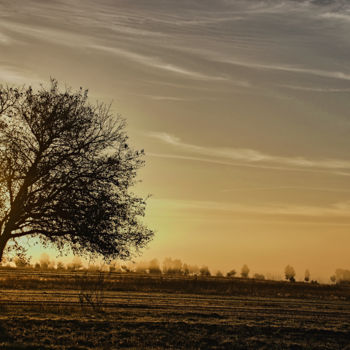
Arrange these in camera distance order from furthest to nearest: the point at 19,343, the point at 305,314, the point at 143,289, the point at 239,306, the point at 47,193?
the point at 143,289 → the point at 239,306 → the point at 305,314 → the point at 47,193 → the point at 19,343

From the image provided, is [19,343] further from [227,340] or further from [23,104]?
[23,104]

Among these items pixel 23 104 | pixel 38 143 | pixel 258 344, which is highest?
pixel 23 104

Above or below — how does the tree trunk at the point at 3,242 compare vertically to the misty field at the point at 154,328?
above

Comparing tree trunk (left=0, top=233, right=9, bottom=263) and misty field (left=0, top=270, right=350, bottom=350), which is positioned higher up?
tree trunk (left=0, top=233, right=9, bottom=263)

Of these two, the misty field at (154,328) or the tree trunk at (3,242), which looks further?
the tree trunk at (3,242)

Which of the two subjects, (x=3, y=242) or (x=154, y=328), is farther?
(x=3, y=242)

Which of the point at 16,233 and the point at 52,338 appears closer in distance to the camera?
the point at 52,338

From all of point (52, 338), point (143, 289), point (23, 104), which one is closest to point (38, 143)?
point (23, 104)

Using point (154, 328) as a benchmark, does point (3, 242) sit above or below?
above

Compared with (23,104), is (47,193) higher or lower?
lower

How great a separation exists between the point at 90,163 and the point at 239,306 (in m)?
18.8

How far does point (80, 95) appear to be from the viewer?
1348 inches

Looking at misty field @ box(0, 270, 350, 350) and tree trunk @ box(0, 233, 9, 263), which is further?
tree trunk @ box(0, 233, 9, 263)

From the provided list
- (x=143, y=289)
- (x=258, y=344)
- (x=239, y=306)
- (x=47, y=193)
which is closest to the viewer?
(x=258, y=344)
